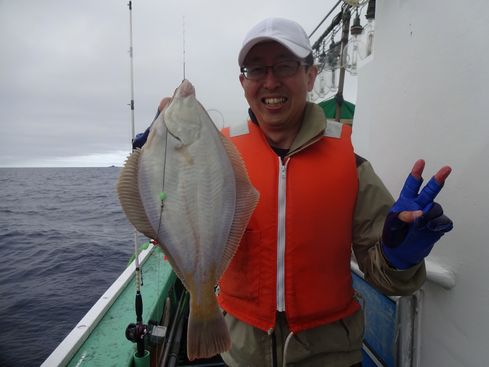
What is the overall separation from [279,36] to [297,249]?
50.9 inches

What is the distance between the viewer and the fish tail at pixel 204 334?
170 cm

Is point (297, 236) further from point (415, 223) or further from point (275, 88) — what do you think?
point (275, 88)

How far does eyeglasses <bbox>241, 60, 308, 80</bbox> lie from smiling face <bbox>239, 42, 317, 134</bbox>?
0.02 m

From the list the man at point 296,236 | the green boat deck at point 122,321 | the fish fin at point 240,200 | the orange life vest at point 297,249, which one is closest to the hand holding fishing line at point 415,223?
the man at point 296,236

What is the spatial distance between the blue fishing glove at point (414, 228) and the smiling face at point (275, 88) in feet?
2.69

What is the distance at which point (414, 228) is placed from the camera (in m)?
1.65

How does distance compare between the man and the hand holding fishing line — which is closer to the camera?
the hand holding fishing line

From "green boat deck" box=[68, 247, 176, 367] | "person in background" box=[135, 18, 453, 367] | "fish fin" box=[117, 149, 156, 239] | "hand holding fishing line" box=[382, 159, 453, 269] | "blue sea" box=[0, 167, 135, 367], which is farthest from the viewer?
"blue sea" box=[0, 167, 135, 367]

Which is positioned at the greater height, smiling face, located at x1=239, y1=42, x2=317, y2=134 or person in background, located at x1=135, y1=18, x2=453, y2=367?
smiling face, located at x1=239, y1=42, x2=317, y2=134

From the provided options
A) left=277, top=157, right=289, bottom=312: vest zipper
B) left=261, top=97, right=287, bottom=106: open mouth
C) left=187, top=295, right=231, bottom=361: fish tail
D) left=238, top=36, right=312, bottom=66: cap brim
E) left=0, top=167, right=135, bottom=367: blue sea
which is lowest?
left=0, top=167, right=135, bottom=367: blue sea

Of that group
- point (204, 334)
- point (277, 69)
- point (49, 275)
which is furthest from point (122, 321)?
point (49, 275)

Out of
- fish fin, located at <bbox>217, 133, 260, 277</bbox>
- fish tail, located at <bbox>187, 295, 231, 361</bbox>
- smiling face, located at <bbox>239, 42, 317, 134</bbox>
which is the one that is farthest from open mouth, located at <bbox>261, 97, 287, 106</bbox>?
fish tail, located at <bbox>187, 295, 231, 361</bbox>

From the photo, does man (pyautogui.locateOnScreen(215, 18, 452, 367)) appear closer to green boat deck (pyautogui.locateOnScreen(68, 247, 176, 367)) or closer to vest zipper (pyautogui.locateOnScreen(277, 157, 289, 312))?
vest zipper (pyautogui.locateOnScreen(277, 157, 289, 312))

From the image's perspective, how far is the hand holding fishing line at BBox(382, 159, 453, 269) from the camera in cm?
159
